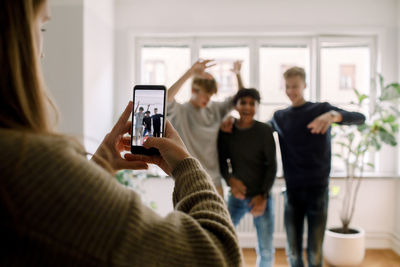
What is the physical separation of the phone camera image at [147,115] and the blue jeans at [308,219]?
1.62 m

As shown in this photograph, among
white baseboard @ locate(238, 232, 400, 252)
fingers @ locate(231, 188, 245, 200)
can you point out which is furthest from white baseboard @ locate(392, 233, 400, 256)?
fingers @ locate(231, 188, 245, 200)

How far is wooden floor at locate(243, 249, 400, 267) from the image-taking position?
2729 mm

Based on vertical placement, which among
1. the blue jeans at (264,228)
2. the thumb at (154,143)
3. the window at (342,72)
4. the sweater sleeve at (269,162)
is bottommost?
the blue jeans at (264,228)

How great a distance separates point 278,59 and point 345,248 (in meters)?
1.68

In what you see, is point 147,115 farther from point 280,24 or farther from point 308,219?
point 280,24

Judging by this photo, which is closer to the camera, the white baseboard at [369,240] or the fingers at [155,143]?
the fingers at [155,143]

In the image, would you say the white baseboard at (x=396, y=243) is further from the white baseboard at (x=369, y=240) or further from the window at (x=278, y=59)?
the window at (x=278, y=59)

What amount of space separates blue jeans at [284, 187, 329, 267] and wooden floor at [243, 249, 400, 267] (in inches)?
23.5

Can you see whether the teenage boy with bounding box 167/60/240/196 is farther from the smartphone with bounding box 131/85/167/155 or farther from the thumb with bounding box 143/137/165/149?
the thumb with bounding box 143/137/165/149

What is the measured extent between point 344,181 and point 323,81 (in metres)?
0.91

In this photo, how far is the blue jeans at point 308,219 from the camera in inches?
81.1

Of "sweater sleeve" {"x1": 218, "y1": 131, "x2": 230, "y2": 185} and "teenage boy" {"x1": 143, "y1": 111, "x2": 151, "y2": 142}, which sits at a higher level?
"teenage boy" {"x1": 143, "y1": 111, "x2": 151, "y2": 142}

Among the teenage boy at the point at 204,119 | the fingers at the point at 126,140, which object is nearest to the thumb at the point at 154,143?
the fingers at the point at 126,140

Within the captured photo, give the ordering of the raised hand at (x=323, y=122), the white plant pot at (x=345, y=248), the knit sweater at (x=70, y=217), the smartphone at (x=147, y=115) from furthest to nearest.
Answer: the white plant pot at (x=345, y=248) → the raised hand at (x=323, y=122) → the smartphone at (x=147, y=115) → the knit sweater at (x=70, y=217)
